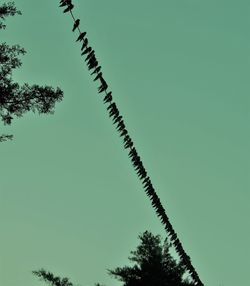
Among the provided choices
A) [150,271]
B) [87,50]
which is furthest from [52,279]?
[87,50]

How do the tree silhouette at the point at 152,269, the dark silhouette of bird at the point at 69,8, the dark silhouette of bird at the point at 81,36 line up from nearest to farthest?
1. the dark silhouette of bird at the point at 69,8
2. the dark silhouette of bird at the point at 81,36
3. the tree silhouette at the point at 152,269

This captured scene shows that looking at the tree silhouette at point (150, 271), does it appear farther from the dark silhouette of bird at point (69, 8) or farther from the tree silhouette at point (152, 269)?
the dark silhouette of bird at point (69, 8)

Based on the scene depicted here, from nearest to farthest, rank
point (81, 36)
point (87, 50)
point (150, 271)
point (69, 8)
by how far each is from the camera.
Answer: point (69, 8) < point (81, 36) < point (87, 50) < point (150, 271)

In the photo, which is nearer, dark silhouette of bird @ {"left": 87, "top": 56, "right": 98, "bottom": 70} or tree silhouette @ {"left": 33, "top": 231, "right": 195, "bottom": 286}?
dark silhouette of bird @ {"left": 87, "top": 56, "right": 98, "bottom": 70}

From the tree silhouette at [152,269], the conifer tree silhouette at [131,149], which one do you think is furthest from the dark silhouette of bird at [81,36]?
the tree silhouette at [152,269]

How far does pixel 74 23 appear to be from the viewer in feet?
18.5

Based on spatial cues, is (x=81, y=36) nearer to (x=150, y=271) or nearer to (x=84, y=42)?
(x=84, y=42)

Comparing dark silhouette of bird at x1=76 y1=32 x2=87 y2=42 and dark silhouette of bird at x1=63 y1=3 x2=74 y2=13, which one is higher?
dark silhouette of bird at x1=76 y1=32 x2=87 y2=42

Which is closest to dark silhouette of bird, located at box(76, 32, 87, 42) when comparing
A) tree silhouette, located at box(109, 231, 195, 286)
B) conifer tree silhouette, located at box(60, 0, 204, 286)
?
conifer tree silhouette, located at box(60, 0, 204, 286)

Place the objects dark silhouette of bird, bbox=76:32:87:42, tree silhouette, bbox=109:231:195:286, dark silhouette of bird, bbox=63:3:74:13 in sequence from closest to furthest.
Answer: dark silhouette of bird, bbox=63:3:74:13 < dark silhouette of bird, bbox=76:32:87:42 < tree silhouette, bbox=109:231:195:286

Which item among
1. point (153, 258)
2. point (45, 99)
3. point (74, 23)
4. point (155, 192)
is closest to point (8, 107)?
point (45, 99)

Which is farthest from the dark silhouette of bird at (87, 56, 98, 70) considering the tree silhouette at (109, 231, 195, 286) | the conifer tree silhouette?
the tree silhouette at (109, 231, 195, 286)

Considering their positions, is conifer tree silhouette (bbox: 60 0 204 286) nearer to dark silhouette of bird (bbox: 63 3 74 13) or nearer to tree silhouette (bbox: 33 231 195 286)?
dark silhouette of bird (bbox: 63 3 74 13)

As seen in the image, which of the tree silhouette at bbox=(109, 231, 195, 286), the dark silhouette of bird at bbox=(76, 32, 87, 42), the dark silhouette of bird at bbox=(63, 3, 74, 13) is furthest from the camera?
the tree silhouette at bbox=(109, 231, 195, 286)
